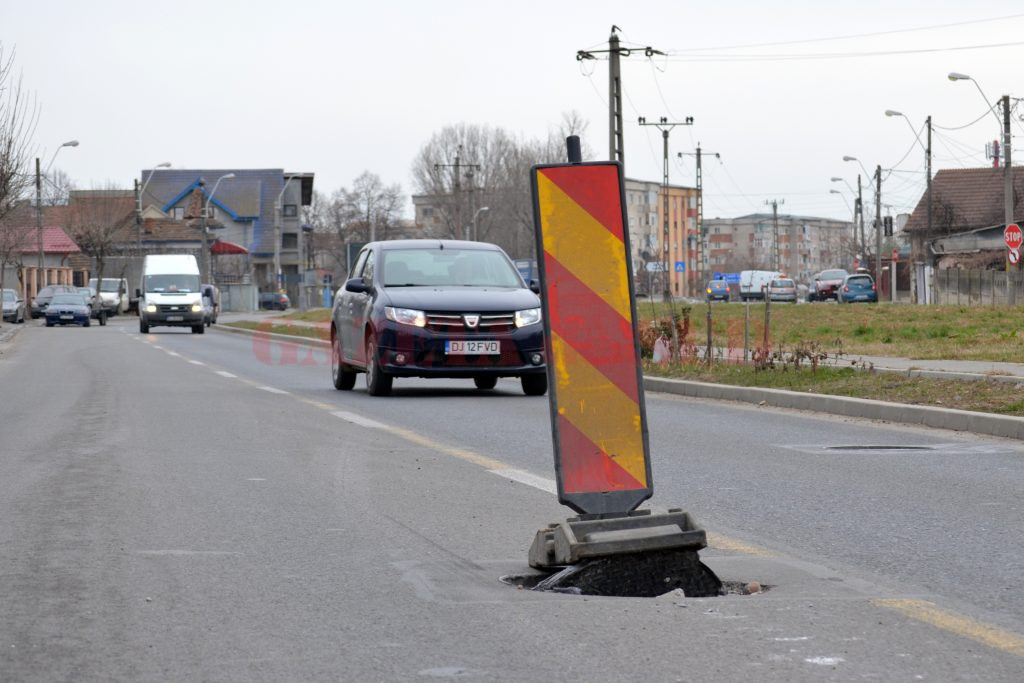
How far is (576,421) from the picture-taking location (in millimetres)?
6113

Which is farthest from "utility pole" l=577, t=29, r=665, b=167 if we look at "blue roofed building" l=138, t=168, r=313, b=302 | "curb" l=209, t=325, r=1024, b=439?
"blue roofed building" l=138, t=168, r=313, b=302

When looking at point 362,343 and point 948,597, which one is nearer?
point 948,597

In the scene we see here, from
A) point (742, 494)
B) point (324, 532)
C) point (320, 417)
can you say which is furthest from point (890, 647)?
point (320, 417)

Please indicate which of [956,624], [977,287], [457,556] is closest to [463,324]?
[457,556]

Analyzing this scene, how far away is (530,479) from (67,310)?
52240 mm

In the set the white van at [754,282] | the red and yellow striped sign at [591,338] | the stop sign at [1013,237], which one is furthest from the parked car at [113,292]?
the red and yellow striped sign at [591,338]

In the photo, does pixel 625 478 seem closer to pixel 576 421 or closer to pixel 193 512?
pixel 576 421

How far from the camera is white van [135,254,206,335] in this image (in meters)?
47.6

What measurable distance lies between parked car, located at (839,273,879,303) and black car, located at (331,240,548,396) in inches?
2183

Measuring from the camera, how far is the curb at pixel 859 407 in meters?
12.5

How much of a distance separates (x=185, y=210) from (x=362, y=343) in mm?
105657

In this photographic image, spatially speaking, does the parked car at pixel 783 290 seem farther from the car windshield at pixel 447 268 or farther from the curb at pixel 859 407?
the car windshield at pixel 447 268

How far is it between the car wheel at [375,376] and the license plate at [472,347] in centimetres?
82

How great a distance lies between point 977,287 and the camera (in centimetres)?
5797
